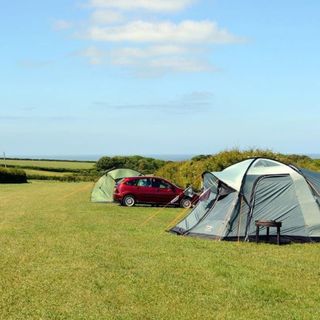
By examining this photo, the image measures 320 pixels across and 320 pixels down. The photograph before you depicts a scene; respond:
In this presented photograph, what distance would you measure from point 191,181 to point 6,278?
25608 millimetres

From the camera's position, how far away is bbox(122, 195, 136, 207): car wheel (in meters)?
30.6

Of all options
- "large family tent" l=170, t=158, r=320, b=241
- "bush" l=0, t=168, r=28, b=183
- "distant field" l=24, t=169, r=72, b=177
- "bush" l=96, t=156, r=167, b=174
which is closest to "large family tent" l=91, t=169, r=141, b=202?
"large family tent" l=170, t=158, r=320, b=241

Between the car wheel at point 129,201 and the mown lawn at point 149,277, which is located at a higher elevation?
the car wheel at point 129,201

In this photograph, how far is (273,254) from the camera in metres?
14.5

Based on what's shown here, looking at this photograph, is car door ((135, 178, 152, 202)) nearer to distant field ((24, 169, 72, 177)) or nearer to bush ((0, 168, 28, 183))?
bush ((0, 168, 28, 183))

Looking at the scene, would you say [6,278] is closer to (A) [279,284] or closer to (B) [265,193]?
(A) [279,284]

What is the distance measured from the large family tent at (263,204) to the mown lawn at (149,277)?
33.8 inches

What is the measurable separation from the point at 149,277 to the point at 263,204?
6.61 m

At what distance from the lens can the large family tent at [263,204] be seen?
16953 mm

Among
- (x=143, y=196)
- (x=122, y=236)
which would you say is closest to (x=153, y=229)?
(x=122, y=236)

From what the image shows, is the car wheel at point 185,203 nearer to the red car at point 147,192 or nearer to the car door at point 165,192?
the red car at point 147,192

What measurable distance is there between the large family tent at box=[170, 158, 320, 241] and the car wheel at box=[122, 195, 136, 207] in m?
12.6

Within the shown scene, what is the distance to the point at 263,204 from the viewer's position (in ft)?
56.8

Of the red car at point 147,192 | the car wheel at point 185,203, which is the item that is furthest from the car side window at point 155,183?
the car wheel at point 185,203
